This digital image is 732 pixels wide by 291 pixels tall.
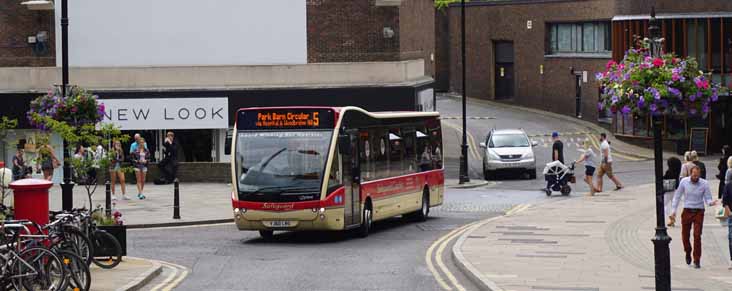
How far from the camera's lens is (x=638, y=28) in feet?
177

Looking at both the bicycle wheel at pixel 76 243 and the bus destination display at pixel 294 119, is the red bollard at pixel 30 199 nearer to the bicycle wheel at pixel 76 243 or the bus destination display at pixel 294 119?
the bicycle wheel at pixel 76 243

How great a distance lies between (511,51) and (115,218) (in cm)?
5060

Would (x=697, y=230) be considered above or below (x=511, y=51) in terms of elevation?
below

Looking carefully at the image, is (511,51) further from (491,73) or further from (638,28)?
(638,28)

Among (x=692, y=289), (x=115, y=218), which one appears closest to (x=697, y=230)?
(x=692, y=289)

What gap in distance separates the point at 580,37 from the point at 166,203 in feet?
109

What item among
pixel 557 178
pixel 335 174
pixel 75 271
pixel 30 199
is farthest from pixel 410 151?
pixel 75 271

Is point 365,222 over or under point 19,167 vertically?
under

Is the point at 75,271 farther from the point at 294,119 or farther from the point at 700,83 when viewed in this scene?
the point at 294,119

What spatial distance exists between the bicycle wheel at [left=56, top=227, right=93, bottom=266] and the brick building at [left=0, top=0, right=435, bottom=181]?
24.0 m

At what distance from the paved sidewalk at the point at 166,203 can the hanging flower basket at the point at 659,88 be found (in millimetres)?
13536

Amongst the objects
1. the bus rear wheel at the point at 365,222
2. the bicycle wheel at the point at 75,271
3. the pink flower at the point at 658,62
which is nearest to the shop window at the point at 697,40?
the bus rear wheel at the point at 365,222

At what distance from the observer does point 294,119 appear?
24.9 metres

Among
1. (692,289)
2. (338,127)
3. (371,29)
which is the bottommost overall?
(692,289)
